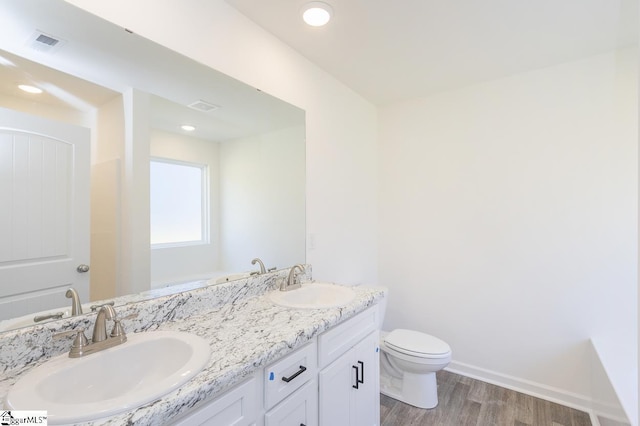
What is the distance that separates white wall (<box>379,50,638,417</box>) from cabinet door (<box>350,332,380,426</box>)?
1.17 meters

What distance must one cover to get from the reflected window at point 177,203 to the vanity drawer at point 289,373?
752 millimetres

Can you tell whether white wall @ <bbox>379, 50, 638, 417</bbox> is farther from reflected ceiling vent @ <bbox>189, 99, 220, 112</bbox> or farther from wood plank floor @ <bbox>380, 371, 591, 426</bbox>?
reflected ceiling vent @ <bbox>189, 99, 220, 112</bbox>

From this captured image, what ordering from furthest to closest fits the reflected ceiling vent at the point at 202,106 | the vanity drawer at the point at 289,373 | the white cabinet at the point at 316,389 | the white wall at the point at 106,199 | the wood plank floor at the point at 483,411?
the wood plank floor at the point at 483,411 → the reflected ceiling vent at the point at 202,106 → the white wall at the point at 106,199 → the vanity drawer at the point at 289,373 → the white cabinet at the point at 316,389

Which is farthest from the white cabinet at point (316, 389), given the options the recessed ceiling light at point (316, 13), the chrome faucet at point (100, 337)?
the recessed ceiling light at point (316, 13)

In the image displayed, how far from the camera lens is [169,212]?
1.37m

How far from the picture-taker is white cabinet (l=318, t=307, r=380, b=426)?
1.27 meters

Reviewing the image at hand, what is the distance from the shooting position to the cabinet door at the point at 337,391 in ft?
4.09

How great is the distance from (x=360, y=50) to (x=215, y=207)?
1.36 m

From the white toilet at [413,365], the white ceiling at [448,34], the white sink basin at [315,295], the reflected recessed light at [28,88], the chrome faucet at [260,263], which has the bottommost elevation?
the white toilet at [413,365]

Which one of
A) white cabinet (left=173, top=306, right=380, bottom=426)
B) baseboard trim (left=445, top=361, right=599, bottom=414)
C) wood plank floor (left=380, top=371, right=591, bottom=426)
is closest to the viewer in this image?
white cabinet (left=173, top=306, right=380, bottom=426)

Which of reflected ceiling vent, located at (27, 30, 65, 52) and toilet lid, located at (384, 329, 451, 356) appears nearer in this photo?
reflected ceiling vent, located at (27, 30, 65, 52)

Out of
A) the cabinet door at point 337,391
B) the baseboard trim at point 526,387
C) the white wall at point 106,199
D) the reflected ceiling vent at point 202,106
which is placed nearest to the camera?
the white wall at point 106,199

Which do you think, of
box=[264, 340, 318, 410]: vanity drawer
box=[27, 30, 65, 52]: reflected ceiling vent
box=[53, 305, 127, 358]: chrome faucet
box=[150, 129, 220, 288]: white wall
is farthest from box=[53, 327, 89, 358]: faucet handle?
box=[27, 30, 65, 52]: reflected ceiling vent

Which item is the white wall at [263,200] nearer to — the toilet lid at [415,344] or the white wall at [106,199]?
the white wall at [106,199]
